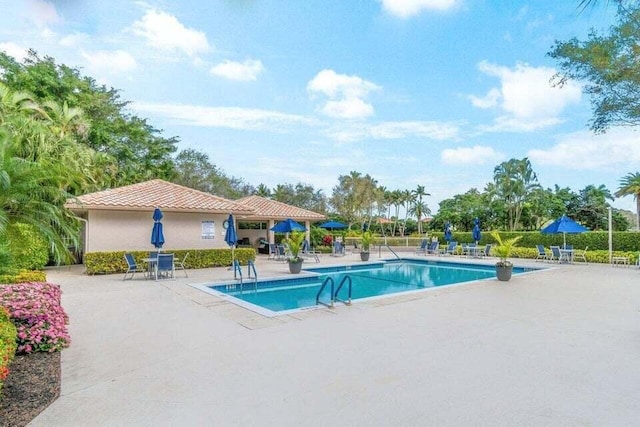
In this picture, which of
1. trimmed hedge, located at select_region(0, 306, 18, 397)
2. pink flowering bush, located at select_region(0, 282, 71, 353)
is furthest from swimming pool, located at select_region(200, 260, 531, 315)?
trimmed hedge, located at select_region(0, 306, 18, 397)

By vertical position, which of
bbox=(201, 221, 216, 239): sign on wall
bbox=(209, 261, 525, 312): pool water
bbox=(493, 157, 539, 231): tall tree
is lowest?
bbox=(209, 261, 525, 312): pool water

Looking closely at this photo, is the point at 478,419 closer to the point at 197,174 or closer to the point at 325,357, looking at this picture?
the point at 325,357

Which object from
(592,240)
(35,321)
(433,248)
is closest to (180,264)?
(35,321)

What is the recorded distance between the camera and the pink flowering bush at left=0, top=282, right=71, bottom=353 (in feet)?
16.5

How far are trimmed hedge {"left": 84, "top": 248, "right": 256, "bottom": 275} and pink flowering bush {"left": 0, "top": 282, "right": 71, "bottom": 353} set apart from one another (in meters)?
8.85

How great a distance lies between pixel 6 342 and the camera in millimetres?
4129

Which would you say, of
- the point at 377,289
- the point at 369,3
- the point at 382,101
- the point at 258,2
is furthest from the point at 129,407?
the point at 382,101

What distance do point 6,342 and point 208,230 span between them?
13.3 meters

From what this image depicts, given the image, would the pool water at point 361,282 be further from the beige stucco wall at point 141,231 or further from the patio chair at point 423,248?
the beige stucco wall at point 141,231

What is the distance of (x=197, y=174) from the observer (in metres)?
36.1

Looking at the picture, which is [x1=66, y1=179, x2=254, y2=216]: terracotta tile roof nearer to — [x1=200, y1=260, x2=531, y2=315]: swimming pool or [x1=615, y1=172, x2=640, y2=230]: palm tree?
[x1=200, y1=260, x2=531, y2=315]: swimming pool

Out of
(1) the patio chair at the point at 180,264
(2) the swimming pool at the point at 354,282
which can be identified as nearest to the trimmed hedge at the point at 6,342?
(2) the swimming pool at the point at 354,282

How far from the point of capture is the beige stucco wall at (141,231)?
584 inches

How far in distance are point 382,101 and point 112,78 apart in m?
17.5
